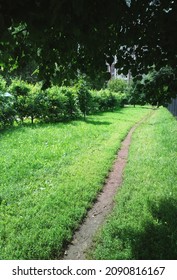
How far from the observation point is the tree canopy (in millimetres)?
2760

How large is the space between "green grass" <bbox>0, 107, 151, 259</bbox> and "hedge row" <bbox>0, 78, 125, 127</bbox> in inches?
112

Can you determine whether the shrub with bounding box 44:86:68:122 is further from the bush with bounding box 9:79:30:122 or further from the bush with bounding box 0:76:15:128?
the bush with bounding box 0:76:15:128

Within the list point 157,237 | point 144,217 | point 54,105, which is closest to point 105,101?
point 54,105

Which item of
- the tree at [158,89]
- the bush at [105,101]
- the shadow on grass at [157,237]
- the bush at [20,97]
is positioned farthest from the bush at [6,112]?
the bush at [105,101]

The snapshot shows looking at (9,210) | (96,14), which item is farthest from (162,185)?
(96,14)

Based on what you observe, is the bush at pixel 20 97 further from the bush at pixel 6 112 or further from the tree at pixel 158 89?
the tree at pixel 158 89

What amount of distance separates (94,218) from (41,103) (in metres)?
12.3

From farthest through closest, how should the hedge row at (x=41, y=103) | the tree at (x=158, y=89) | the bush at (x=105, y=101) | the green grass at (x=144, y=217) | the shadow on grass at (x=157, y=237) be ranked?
the bush at (x=105, y=101)
the hedge row at (x=41, y=103)
the tree at (x=158, y=89)
the green grass at (x=144, y=217)
the shadow on grass at (x=157, y=237)

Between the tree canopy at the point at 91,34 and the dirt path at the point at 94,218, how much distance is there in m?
2.57

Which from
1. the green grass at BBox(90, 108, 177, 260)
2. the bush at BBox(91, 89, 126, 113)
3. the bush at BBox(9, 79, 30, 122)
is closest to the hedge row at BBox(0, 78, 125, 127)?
the bush at BBox(9, 79, 30, 122)

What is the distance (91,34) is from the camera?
360 cm

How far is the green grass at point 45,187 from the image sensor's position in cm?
433

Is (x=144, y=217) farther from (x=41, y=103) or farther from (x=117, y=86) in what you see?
(x=117, y=86)

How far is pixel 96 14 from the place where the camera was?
3137 millimetres
